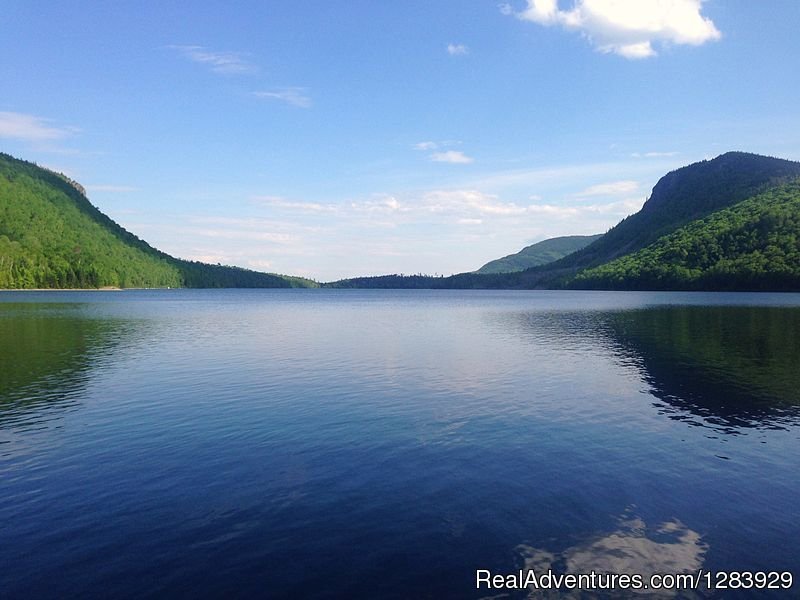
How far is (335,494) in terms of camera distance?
24016 mm

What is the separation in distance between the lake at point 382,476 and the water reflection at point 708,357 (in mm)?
520

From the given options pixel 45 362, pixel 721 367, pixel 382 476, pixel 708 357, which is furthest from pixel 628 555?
pixel 45 362

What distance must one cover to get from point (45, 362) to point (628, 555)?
6724 centimetres

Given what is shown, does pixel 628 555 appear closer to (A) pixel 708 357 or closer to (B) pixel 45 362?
(A) pixel 708 357

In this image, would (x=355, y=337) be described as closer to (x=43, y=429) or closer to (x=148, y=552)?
(x=43, y=429)

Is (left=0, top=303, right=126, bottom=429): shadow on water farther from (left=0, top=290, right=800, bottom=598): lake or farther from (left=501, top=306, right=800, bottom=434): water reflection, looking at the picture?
(left=501, top=306, right=800, bottom=434): water reflection

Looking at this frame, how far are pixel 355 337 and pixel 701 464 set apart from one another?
2739 inches

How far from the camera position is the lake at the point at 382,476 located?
1806cm

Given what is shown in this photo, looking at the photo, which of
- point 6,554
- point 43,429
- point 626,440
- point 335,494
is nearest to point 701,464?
point 626,440

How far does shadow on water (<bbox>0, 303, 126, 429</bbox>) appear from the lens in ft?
132

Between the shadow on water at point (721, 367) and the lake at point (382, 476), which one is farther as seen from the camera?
the shadow on water at point (721, 367)

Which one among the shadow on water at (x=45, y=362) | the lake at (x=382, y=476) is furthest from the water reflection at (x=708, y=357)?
the shadow on water at (x=45, y=362)

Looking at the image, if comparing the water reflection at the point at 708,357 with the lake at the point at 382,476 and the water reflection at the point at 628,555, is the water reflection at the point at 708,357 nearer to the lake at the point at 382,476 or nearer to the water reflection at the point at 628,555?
the lake at the point at 382,476

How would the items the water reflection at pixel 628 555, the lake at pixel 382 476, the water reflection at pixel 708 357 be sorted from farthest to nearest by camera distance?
the water reflection at pixel 708 357, the lake at pixel 382 476, the water reflection at pixel 628 555
